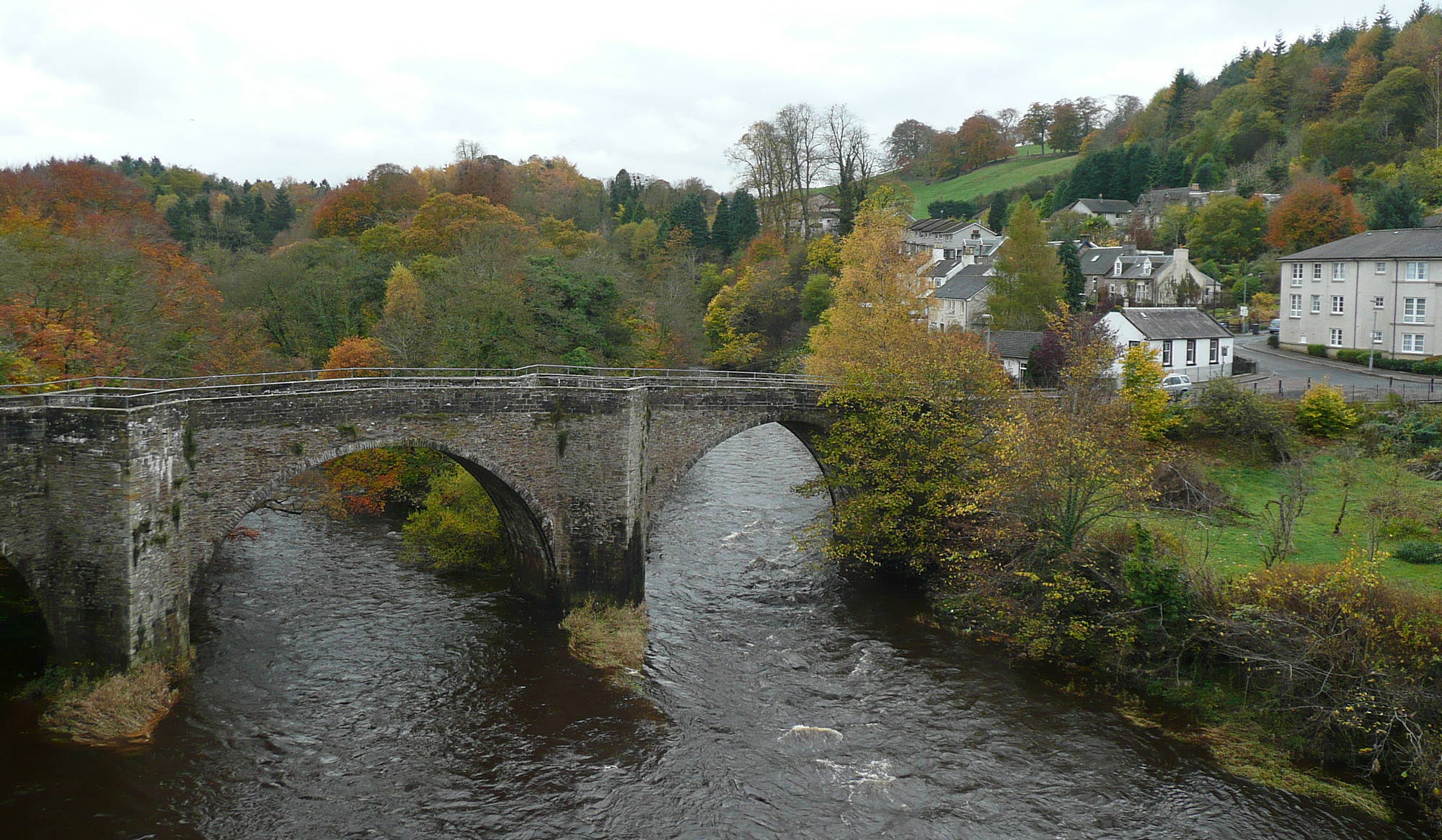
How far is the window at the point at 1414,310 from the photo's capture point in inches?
1729

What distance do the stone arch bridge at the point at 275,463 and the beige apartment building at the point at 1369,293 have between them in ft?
102

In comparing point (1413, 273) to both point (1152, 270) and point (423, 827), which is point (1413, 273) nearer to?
point (1152, 270)

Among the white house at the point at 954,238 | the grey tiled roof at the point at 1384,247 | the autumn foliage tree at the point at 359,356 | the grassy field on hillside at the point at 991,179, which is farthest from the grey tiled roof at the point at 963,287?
the grassy field on hillside at the point at 991,179

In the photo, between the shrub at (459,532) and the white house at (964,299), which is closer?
the shrub at (459,532)

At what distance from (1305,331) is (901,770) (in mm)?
42570

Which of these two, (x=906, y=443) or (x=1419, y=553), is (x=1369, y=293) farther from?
(x=906, y=443)

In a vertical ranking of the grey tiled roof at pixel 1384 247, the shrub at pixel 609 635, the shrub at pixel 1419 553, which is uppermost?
the grey tiled roof at pixel 1384 247

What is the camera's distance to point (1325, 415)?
35.0 m

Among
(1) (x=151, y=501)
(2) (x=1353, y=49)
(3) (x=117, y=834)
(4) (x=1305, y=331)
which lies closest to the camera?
(3) (x=117, y=834)

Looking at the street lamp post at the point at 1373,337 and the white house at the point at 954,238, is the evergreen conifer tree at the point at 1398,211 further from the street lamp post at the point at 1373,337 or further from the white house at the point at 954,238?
the white house at the point at 954,238

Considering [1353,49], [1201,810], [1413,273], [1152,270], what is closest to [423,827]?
[1201,810]

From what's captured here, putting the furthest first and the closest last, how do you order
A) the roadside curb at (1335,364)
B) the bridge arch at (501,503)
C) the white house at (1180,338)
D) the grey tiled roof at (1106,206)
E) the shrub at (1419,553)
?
the grey tiled roof at (1106,206) → the white house at (1180,338) → the roadside curb at (1335,364) → the shrub at (1419,553) → the bridge arch at (501,503)

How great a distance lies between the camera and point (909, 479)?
29250mm

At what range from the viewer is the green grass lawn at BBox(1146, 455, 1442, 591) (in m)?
24.7
